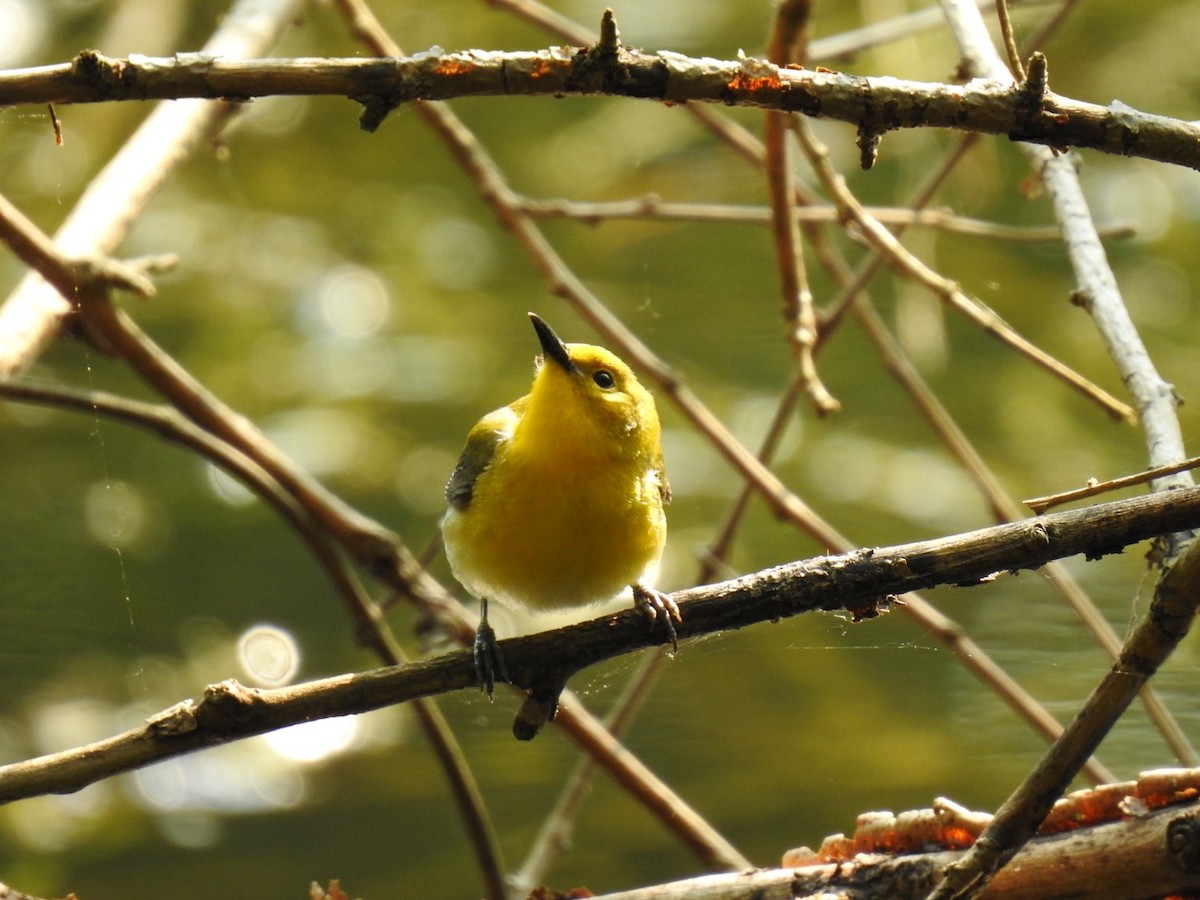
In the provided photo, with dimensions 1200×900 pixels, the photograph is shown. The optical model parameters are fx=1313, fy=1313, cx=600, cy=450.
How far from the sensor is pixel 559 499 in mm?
3049

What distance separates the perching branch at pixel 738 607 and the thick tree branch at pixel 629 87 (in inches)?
19.4

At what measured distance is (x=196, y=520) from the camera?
4.30 m

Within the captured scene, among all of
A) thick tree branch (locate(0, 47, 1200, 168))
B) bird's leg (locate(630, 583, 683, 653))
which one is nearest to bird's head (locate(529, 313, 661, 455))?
bird's leg (locate(630, 583, 683, 653))

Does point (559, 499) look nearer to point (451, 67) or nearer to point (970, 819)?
point (970, 819)

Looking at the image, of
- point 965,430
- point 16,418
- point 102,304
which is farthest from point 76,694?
point 965,430

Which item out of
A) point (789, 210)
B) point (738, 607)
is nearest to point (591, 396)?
point (789, 210)

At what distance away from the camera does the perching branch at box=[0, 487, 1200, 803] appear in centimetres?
176

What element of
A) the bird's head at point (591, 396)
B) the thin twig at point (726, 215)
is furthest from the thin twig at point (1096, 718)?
the thin twig at point (726, 215)

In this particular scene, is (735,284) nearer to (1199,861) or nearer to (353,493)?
(353,493)

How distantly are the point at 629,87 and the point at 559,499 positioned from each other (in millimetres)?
1497

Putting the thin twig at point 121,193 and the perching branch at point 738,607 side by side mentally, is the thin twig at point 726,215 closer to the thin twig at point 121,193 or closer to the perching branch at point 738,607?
the thin twig at point 121,193

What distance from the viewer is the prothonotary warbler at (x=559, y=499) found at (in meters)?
3.03

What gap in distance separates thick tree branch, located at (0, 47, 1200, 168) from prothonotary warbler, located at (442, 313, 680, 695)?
1.42 metres

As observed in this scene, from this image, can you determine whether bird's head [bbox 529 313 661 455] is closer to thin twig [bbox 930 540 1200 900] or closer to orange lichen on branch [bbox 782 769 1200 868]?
orange lichen on branch [bbox 782 769 1200 868]
